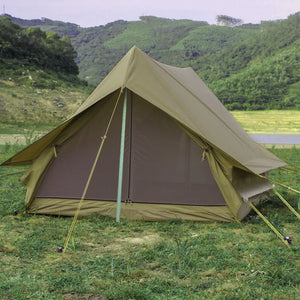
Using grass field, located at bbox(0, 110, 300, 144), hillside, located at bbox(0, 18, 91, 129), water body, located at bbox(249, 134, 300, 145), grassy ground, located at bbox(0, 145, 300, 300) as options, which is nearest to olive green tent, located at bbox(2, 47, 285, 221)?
grassy ground, located at bbox(0, 145, 300, 300)

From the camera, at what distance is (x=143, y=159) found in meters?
5.35

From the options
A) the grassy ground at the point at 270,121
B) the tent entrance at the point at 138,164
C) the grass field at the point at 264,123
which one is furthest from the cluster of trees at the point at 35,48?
the tent entrance at the point at 138,164

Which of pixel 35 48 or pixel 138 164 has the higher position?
pixel 35 48

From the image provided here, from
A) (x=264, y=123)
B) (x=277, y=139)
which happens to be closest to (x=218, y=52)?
(x=264, y=123)

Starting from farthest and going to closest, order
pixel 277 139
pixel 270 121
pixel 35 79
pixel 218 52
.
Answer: pixel 218 52 < pixel 35 79 < pixel 270 121 < pixel 277 139

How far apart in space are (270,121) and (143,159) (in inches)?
908

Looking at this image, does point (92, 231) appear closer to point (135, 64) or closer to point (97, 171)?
point (97, 171)

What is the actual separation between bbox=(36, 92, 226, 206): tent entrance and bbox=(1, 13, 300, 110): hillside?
25.8m

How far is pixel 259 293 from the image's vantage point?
2854 millimetres

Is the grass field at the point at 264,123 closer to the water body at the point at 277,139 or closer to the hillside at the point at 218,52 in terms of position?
the water body at the point at 277,139

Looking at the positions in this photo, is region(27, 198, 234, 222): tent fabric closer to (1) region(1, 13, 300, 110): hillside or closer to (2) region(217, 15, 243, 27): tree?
(1) region(1, 13, 300, 110): hillside

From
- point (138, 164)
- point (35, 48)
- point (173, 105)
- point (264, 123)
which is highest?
point (35, 48)

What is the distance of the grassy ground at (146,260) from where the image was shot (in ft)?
9.44

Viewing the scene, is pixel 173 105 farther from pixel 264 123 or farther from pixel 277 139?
pixel 264 123
